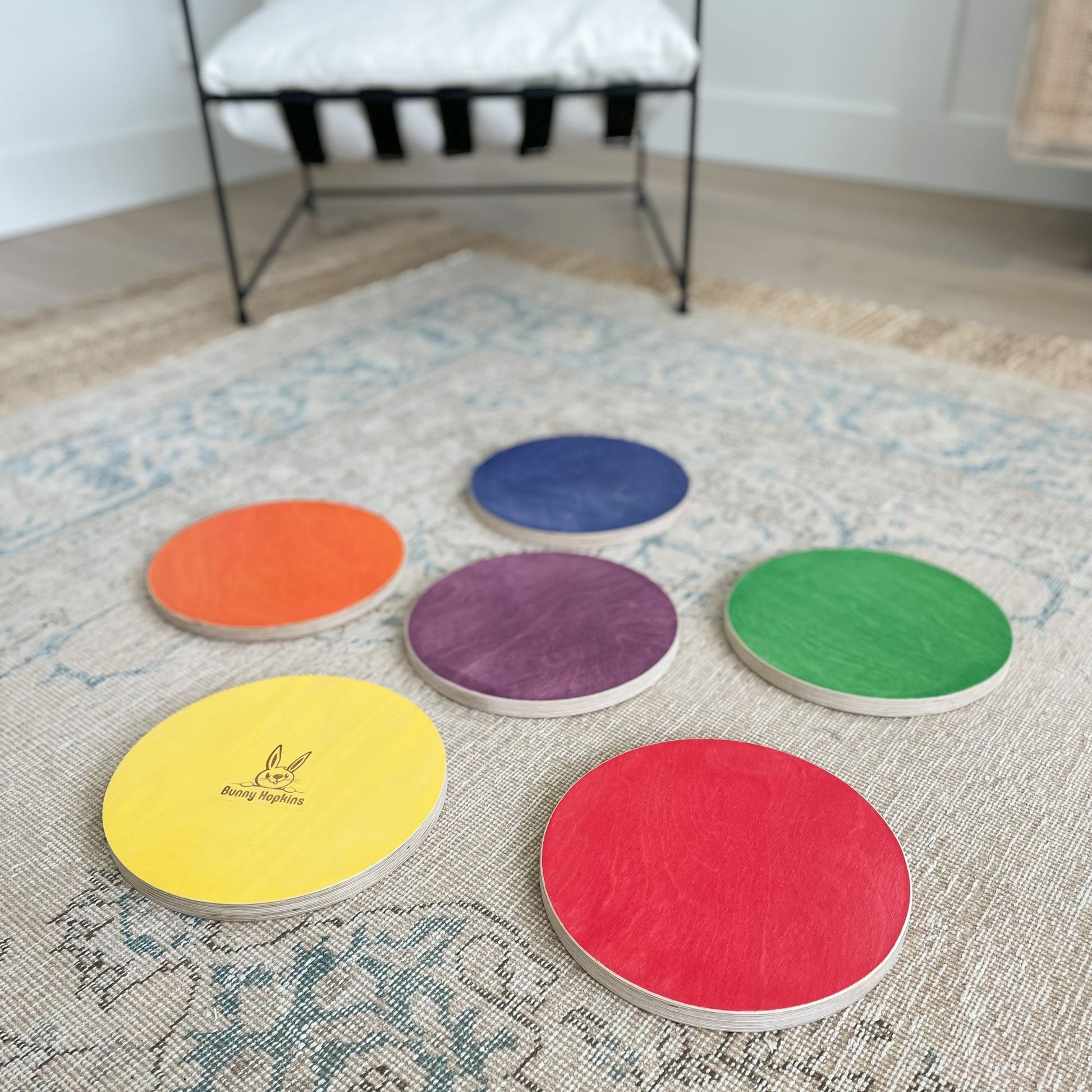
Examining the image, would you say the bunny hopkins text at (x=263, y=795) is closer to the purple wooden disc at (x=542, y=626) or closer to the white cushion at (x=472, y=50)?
the purple wooden disc at (x=542, y=626)

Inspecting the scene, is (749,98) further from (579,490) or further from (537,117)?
(579,490)

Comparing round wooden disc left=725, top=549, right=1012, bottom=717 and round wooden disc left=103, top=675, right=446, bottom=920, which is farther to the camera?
round wooden disc left=725, top=549, right=1012, bottom=717

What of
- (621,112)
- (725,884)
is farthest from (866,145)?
(725,884)

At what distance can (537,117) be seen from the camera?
1.85 m

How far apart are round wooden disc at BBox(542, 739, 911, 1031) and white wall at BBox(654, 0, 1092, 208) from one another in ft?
7.74

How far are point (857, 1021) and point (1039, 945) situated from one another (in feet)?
0.55

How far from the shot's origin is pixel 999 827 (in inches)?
34.8

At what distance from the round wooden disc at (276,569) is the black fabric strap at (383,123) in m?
0.84

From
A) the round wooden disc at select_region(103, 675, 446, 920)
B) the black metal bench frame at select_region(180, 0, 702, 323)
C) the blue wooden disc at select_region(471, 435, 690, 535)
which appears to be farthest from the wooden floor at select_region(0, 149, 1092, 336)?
the round wooden disc at select_region(103, 675, 446, 920)

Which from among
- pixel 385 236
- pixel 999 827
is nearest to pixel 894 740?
pixel 999 827

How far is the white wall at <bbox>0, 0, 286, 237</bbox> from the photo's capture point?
2.74 m

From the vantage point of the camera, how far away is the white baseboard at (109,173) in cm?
278

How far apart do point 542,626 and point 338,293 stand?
1338mm

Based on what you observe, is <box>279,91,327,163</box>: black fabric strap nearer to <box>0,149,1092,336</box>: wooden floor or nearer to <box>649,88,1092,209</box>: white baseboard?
<box>0,149,1092,336</box>: wooden floor
